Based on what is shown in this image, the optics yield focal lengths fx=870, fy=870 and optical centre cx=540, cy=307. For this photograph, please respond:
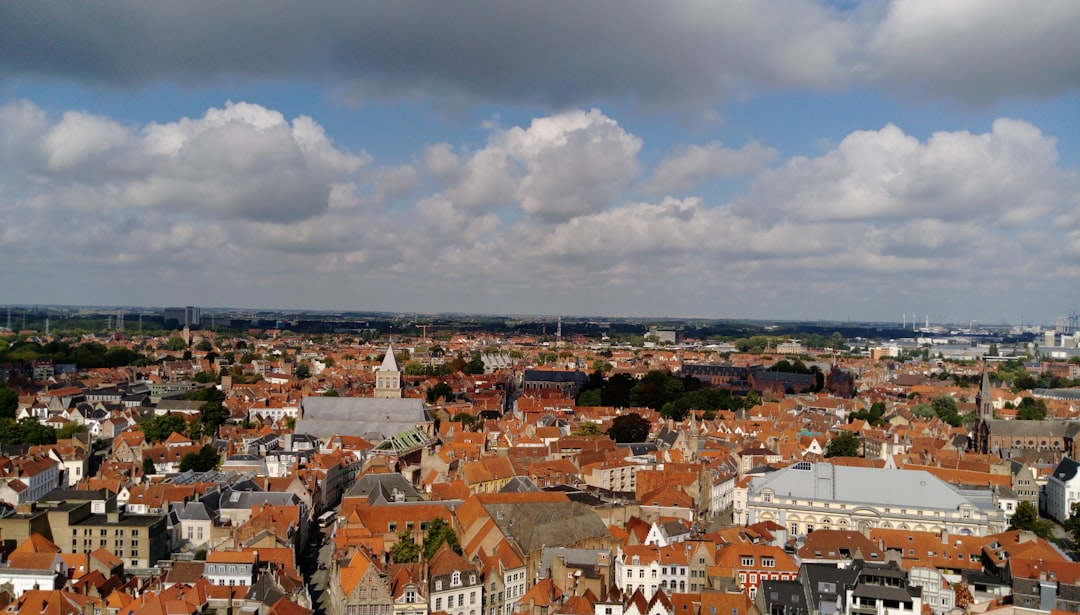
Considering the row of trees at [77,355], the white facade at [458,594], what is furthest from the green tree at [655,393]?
the row of trees at [77,355]

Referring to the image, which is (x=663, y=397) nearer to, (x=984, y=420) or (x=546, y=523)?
(x=984, y=420)

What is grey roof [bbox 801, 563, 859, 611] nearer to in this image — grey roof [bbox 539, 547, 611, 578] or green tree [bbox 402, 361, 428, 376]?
grey roof [bbox 539, 547, 611, 578]

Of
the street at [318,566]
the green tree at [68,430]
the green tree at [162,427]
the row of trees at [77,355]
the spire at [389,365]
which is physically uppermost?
the spire at [389,365]

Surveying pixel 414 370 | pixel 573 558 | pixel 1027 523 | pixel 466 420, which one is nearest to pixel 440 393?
pixel 466 420

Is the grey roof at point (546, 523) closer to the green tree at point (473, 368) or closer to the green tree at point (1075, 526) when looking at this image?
the green tree at point (1075, 526)

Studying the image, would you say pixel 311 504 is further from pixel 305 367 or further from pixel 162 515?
pixel 305 367

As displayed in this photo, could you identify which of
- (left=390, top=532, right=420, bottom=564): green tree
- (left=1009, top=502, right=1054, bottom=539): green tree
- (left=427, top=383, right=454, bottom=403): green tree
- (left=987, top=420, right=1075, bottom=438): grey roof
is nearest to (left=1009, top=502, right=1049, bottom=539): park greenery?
(left=1009, top=502, right=1054, bottom=539): green tree

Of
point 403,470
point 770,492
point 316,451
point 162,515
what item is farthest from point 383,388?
point 770,492
